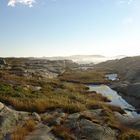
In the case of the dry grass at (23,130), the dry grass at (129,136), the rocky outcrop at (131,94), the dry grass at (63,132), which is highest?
the dry grass at (23,130)

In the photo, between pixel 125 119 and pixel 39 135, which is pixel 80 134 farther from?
pixel 125 119

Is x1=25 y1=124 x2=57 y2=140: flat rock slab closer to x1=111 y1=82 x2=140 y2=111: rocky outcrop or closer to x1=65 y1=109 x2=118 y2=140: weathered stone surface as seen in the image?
x1=65 y1=109 x2=118 y2=140: weathered stone surface

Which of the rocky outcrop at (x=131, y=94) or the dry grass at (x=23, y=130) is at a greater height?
the dry grass at (x=23, y=130)

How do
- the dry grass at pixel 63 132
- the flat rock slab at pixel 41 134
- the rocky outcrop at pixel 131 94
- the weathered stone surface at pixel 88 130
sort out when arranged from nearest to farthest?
the flat rock slab at pixel 41 134
the dry grass at pixel 63 132
the weathered stone surface at pixel 88 130
the rocky outcrop at pixel 131 94

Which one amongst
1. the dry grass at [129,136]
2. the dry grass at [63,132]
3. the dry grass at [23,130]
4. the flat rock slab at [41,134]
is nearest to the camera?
the dry grass at [23,130]

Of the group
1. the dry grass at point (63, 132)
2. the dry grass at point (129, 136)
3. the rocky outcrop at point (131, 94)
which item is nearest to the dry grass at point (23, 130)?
the dry grass at point (63, 132)

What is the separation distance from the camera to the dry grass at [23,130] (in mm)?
20416

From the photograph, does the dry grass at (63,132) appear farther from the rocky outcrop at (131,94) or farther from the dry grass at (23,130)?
the rocky outcrop at (131,94)

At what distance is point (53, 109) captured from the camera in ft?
103

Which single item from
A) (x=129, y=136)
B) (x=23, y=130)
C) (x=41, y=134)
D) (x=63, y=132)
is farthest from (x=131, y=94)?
(x=23, y=130)

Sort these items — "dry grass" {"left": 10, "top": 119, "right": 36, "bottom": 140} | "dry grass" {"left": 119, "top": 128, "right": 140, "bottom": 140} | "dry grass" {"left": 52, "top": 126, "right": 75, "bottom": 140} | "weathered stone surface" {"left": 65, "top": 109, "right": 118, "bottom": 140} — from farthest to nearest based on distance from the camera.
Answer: "weathered stone surface" {"left": 65, "top": 109, "right": 118, "bottom": 140} → "dry grass" {"left": 119, "top": 128, "right": 140, "bottom": 140} → "dry grass" {"left": 52, "top": 126, "right": 75, "bottom": 140} → "dry grass" {"left": 10, "top": 119, "right": 36, "bottom": 140}

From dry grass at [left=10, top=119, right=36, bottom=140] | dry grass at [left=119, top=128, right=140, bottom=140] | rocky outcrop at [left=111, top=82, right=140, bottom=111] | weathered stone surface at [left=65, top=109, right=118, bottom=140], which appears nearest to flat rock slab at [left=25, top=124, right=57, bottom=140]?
dry grass at [left=10, top=119, right=36, bottom=140]

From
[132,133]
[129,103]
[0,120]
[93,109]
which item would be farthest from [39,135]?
Answer: [129,103]

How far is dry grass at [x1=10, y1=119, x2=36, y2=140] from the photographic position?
20.4 meters
